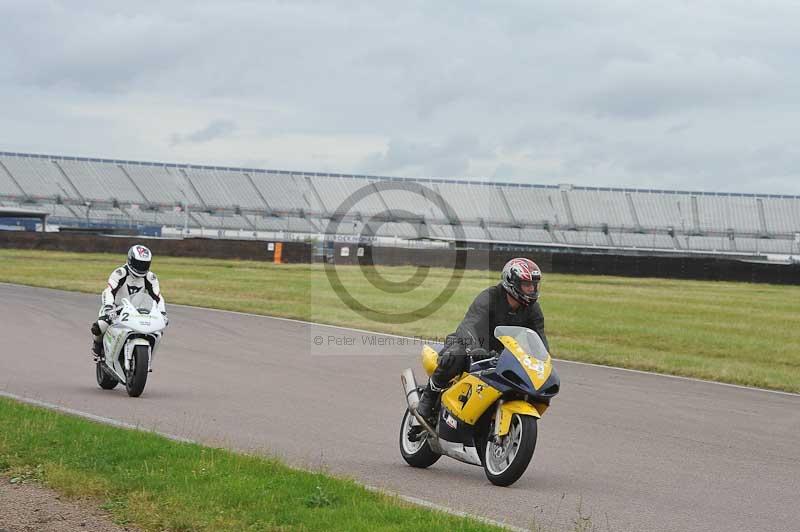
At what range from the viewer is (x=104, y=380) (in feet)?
42.4

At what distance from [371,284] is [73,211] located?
1761 inches

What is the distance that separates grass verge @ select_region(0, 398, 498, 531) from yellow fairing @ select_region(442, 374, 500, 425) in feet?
4.11

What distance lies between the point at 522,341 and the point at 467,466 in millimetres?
1651

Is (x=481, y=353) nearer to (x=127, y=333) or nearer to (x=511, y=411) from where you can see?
(x=511, y=411)

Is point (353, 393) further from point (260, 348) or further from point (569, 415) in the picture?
point (260, 348)

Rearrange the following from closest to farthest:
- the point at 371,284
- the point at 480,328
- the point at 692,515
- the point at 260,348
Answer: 1. the point at 692,515
2. the point at 480,328
3. the point at 260,348
4. the point at 371,284

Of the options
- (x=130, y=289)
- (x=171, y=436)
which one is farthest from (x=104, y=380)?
(x=171, y=436)

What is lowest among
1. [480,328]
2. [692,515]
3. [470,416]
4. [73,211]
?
[692,515]

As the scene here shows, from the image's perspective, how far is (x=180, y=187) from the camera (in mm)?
83438

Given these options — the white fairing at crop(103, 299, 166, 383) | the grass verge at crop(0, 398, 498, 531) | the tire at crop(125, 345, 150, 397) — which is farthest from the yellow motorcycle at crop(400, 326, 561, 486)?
the white fairing at crop(103, 299, 166, 383)

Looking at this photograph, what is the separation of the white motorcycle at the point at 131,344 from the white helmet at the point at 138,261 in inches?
15.3

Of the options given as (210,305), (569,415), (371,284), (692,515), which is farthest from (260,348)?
(371,284)

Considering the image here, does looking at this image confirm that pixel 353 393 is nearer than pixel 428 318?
Yes

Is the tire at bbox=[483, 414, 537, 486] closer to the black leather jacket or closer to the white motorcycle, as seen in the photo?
the black leather jacket
